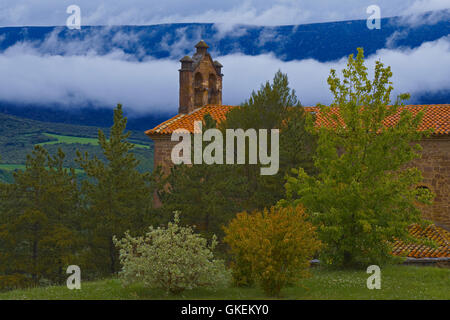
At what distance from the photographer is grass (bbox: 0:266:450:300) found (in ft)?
50.6

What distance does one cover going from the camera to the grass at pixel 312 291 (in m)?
15.4

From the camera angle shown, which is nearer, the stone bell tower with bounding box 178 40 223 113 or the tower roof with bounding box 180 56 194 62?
the stone bell tower with bounding box 178 40 223 113

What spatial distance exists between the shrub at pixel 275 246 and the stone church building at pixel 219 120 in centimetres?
1351

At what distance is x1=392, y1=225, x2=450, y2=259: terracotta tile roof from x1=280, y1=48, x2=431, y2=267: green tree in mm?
5842

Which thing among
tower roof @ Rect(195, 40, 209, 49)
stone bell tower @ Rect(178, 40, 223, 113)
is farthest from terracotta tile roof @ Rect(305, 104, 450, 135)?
tower roof @ Rect(195, 40, 209, 49)

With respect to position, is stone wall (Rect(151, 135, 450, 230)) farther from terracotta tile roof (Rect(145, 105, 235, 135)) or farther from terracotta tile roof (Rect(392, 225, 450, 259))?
terracotta tile roof (Rect(145, 105, 235, 135))

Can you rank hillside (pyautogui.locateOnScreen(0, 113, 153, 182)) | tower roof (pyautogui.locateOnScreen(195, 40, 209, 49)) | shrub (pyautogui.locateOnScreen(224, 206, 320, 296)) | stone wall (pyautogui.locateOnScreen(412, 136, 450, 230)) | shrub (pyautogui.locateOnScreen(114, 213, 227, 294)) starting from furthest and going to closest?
hillside (pyautogui.locateOnScreen(0, 113, 153, 182)) → tower roof (pyautogui.locateOnScreen(195, 40, 209, 49)) → stone wall (pyautogui.locateOnScreen(412, 136, 450, 230)) → shrub (pyautogui.locateOnScreen(114, 213, 227, 294)) → shrub (pyautogui.locateOnScreen(224, 206, 320, 296))

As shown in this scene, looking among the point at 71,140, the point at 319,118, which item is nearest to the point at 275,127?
the point at 319,118

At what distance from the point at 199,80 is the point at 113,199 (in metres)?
11.6

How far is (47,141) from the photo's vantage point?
14700cm

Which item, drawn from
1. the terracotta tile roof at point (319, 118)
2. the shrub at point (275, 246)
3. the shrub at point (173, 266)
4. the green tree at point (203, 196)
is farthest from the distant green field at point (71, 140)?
the shrub at point (275, 246)

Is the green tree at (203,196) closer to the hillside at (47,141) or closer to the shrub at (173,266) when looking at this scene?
the shrub at (173,266)

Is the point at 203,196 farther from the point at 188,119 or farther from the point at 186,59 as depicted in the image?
the point at 186,59

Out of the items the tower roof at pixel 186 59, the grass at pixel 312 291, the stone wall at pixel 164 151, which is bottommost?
the grass at pixel 312 291
